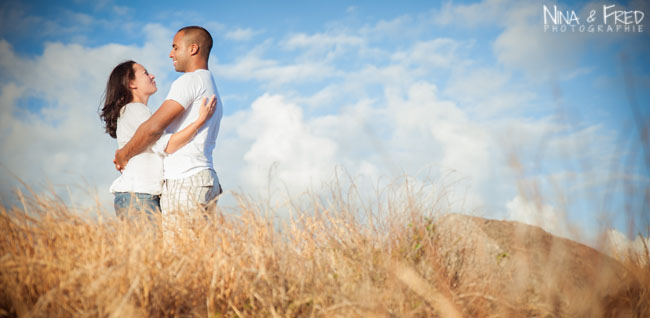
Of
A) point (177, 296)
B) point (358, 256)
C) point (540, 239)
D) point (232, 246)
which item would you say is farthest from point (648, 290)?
point (177, 296)

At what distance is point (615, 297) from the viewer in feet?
12.3

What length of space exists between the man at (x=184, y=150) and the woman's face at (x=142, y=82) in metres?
0.55

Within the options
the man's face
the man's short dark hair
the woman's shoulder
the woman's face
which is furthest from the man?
the woman's face

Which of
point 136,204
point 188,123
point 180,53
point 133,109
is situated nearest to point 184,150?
point 188,123

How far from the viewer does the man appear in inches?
135

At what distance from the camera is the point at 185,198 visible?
135 inches

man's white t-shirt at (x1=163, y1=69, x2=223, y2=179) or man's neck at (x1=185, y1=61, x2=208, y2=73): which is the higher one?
man's neck at (x1=185, y1=61, x2=208, y2=73)

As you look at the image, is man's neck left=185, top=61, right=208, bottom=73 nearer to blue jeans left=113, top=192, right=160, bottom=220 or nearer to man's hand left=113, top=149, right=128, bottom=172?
man's hand left=113, top=149, right=128, bottom=172

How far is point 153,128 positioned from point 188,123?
29cm

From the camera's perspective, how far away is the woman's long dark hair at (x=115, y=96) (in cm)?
387

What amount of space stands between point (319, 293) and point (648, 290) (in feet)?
10.1

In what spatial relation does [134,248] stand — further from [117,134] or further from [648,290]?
[648,290]

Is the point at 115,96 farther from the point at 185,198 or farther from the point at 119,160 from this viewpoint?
the point at 185,198

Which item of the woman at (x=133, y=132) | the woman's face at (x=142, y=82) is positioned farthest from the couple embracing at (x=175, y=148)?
the woman's face at (x=142, y=82)
